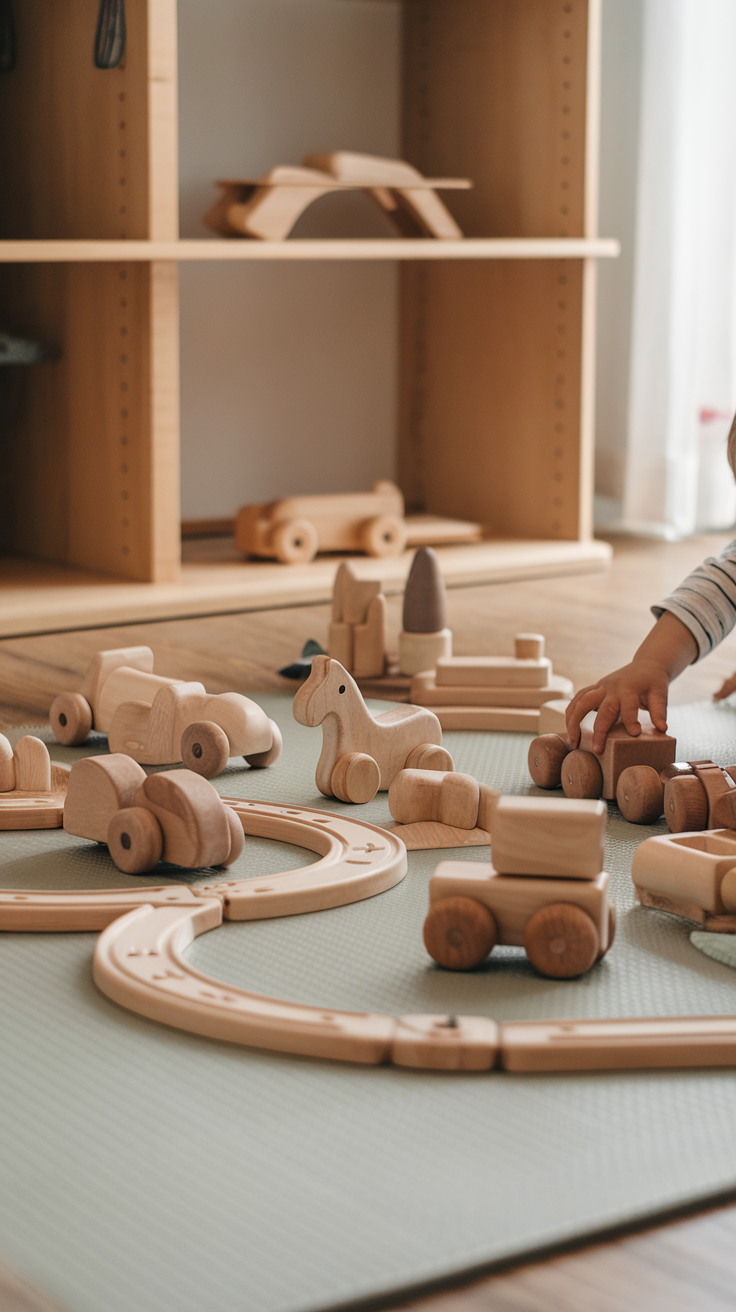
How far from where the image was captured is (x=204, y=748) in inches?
38.8

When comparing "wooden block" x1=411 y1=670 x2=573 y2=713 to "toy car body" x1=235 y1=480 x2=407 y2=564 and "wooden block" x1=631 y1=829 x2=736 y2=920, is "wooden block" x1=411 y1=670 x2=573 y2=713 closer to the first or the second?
"wooden block" x1=631 y1=829 x2=736 y2=920

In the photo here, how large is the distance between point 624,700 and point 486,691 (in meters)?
0.21

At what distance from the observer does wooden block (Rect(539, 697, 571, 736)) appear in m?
1.12

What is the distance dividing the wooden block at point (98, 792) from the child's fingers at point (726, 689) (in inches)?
22.1

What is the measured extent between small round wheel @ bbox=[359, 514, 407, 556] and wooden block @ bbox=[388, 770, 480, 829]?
923mm

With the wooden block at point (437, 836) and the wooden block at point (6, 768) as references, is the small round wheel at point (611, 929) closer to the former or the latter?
the wooden block at point (437, 836)

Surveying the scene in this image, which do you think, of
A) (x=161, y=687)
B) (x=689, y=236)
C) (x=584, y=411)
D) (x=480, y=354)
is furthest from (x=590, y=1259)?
(x=689, y=236)

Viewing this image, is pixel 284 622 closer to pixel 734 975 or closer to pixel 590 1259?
pixel 734 975

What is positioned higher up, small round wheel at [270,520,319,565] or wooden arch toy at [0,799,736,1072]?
small round wheel at [270,520,319,565]

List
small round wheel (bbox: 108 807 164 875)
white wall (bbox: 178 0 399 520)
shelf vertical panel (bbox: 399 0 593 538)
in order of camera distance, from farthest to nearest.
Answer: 1. white wall (bbox: 178 0 399 520)
2. shelf vertical panel (bbox: 399 0 593 538)
3. small round wheel (bbox: 108 807 164 875)

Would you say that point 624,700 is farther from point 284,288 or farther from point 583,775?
point 284,288

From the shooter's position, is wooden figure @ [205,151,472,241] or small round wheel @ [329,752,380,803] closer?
small round wheel @ [329,752,380,803]

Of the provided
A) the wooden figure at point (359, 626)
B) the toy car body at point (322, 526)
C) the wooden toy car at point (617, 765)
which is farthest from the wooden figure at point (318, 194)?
the wooden toy car at point (617, 765)

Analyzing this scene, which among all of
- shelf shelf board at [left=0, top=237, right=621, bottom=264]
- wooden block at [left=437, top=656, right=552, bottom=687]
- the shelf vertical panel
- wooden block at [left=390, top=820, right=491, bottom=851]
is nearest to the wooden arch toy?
wooden block at [left=390, top=820, right=491, bottom=851]
